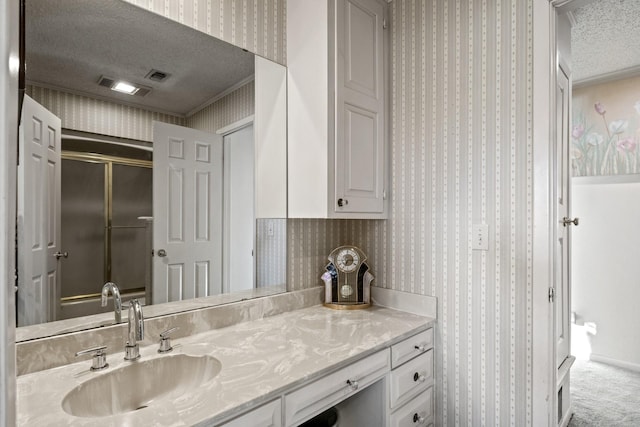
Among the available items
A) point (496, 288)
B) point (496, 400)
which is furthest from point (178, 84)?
point (496, 400)

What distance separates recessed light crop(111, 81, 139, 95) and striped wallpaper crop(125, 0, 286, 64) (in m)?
0.29

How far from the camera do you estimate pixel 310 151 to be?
165cm

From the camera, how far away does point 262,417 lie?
966 millimetres

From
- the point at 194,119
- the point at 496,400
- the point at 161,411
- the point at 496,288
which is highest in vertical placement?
the point at 194,119

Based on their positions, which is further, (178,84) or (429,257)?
(429,257)

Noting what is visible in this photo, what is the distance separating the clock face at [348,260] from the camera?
1.91 m

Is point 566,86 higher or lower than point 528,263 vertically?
higher

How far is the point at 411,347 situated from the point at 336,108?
1.12 meters

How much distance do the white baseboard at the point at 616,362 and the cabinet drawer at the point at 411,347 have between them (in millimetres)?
2364

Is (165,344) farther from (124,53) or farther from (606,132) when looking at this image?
(606,132)

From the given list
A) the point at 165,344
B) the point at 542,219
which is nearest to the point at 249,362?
the point at 165,344

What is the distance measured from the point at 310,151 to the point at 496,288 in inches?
40.7

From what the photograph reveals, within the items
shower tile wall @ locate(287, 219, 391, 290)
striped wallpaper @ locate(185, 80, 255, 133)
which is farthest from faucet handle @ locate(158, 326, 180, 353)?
striped wallpaper @ locate(185, 80, 255, 133)

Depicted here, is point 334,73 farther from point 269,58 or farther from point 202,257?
point 202,257
